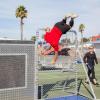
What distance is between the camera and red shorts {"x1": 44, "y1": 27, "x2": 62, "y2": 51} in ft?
29.0

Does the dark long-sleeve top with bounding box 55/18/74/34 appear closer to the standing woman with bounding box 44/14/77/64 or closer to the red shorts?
the standing woman with bounding box 44/14/77/64

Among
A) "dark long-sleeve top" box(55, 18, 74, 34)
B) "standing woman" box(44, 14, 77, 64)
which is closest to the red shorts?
"standing woman" box(44, 14, 77, 64)

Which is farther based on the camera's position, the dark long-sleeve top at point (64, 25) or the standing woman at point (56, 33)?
the dark long-sleeve top at point (64, 25)

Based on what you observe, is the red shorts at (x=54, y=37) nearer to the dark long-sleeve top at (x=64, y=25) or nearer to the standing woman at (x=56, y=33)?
the standing woman at (x=56, y=33)

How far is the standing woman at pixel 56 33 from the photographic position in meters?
8.86

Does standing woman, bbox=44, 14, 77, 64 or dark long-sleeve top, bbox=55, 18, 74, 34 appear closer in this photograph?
standing woman, bbox=44, 14, 77, 64

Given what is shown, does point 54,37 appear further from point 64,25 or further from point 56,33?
point 64,25

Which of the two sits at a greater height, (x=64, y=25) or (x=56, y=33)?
(x=64, y=25)

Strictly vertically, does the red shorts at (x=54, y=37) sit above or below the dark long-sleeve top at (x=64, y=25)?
below

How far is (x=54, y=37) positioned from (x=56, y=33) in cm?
Result: 12

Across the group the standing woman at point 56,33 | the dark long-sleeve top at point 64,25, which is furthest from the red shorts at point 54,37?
the dark long-sleeve top at point 64,25

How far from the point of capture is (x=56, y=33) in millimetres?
8930

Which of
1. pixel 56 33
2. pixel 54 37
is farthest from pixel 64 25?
pixel 54 37

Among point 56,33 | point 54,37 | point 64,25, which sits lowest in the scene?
point 54,37
